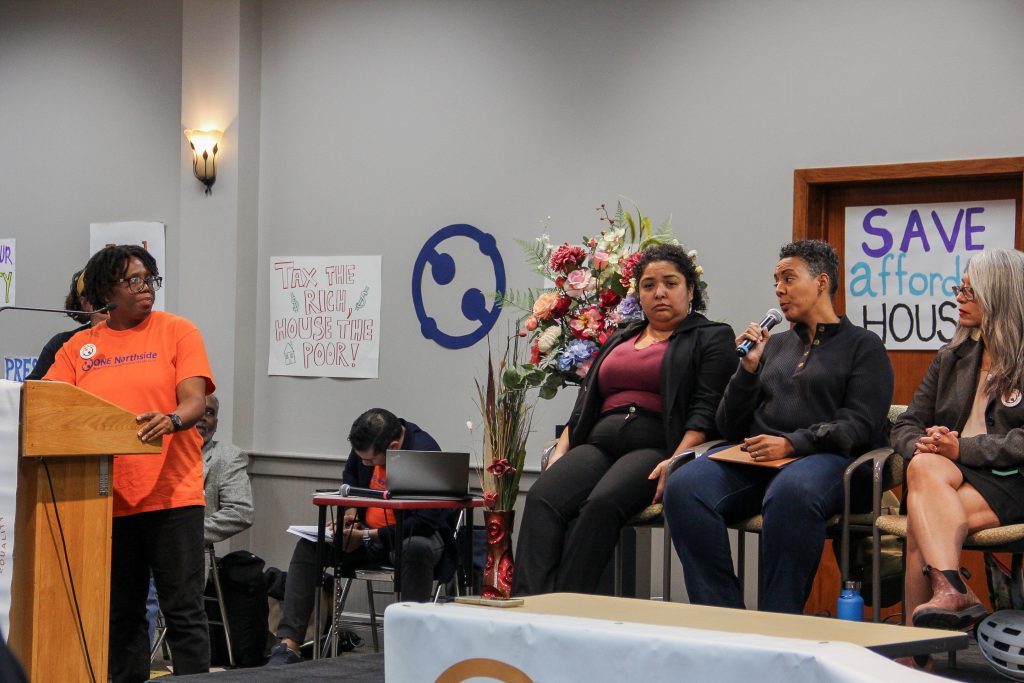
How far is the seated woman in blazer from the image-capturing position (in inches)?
145

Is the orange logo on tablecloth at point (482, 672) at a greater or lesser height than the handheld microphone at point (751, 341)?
lesser

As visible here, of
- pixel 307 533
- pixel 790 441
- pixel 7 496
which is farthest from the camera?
pixel 307 533

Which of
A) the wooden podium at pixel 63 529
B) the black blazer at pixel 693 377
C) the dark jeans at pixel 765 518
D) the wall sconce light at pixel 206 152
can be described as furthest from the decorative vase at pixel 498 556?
the wall sconce light at pixel 206 152

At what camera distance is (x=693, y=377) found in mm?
3875

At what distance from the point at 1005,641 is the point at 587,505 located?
48.1 inches

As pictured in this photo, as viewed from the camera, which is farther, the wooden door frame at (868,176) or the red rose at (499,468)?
the wooden door frame at (868,176)

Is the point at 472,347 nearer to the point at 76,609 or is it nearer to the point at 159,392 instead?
the point at 159,392

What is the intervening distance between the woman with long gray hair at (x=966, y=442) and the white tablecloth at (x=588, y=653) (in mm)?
1677

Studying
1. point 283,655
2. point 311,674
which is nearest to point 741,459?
point 311,674

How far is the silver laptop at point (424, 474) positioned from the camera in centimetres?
428

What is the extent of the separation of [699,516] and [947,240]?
6.43 feet

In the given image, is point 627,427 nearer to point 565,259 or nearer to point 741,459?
point 741,459

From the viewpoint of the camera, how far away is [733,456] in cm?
359

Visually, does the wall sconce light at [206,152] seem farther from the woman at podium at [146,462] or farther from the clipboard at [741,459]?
the clipboard at [741,459]
